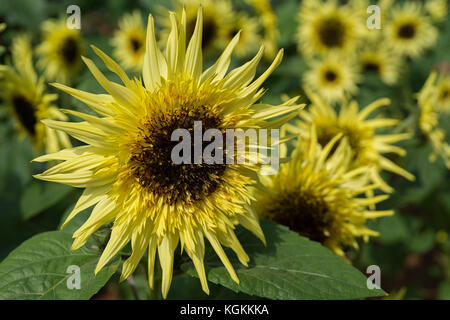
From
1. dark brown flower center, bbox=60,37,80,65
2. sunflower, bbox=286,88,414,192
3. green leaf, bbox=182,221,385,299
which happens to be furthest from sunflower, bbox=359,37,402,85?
green leaf, bbox=182,221,385,299

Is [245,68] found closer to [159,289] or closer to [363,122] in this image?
[159,289]

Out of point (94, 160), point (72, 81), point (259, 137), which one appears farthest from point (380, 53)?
point (94, 160)

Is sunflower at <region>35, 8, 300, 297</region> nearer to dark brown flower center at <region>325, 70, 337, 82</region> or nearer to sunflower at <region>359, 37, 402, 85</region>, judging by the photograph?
dark brown flower center at <region>325, 70, 337, 82</region>

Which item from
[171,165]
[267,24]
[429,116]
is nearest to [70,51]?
[267,24]

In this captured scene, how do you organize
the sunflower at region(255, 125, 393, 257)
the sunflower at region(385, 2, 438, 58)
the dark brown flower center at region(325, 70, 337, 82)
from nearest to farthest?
the sunflower at region(255, 125, 393, 257)
the dark brown flower center at region(325, 70, 337, 82)
the sunflower at region(385, 2, 438, 58)

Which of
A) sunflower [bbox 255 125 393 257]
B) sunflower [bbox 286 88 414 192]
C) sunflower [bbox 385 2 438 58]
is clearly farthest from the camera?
sunflower [bbox 385 2 438 58]

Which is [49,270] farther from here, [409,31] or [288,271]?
[409,31]

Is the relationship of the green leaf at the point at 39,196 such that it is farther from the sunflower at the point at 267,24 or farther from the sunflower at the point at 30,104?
the sunflower at the point at 267,24
